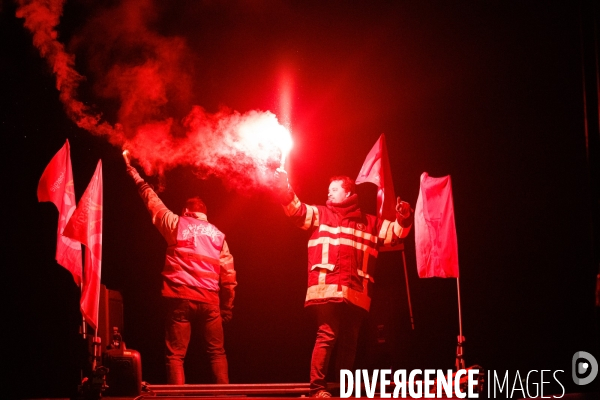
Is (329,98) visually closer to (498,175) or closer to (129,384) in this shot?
(498,175)

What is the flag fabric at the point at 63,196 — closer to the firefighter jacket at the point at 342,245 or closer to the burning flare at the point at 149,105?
the burning flare at the point at 149,105

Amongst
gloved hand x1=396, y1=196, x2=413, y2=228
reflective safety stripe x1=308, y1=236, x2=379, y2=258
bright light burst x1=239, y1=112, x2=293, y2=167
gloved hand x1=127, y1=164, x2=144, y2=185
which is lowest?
Answer: reflective safety stripe x1=308, y1=236, x2=379, y2=258

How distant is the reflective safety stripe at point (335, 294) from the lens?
27.7 feet

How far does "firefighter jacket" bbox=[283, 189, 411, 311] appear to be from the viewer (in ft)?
28.1

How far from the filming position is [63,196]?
9.05m

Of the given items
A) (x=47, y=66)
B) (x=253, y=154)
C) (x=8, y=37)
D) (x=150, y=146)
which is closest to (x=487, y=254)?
(x=253, y=154)

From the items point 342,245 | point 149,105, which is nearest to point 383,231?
point 342,245

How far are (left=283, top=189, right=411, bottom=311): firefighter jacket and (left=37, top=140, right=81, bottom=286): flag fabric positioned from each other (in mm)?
2663

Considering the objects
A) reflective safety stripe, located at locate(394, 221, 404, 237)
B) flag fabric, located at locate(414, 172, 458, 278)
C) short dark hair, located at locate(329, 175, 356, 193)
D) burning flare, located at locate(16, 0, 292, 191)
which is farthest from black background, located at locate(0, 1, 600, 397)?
short dark hair, located at locate(329, 175, 356, 193)

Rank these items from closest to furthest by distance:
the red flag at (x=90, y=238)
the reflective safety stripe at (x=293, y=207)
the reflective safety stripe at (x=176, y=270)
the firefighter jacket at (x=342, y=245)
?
the red flag at (x=90, y=238)
the firefighter jacket at (x=342, y=245)
the reflective safety stripe at (x=293, y=207)
the reflective safety stripe at (x=176, y=270)

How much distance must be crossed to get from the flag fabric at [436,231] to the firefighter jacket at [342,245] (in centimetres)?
48

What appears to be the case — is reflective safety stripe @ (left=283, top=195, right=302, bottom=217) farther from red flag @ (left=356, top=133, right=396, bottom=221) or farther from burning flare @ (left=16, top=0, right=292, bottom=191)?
burning flare @ (left=16, top=0, right=292, bottom=191)

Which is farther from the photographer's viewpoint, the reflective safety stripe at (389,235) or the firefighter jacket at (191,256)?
the reflective safety stripe at (389,235)

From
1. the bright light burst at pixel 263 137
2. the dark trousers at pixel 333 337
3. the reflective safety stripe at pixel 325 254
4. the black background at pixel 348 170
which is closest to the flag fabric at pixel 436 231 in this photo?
the black background at pixel 348 170
